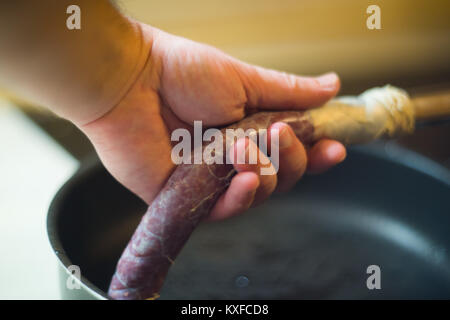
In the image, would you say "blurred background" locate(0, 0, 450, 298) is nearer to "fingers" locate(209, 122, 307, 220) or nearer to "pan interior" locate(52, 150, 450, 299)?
→ "pan interior" locate(52, 150, 450, 299)

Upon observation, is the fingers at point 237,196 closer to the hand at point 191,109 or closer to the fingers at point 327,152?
the hand at point 191,109

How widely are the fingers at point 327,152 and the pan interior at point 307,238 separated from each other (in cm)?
12

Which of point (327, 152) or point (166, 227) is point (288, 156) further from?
point (166, 227)

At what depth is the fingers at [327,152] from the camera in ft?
2.31

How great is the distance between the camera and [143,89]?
26.4 inches

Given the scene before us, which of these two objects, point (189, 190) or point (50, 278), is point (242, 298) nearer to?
point (189, 190)

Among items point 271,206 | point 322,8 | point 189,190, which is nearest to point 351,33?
point 322,8

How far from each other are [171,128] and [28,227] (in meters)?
0.29

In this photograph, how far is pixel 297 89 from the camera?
0.70m

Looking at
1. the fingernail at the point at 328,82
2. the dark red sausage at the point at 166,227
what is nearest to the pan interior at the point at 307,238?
the dark red sausage at the point at 166,227

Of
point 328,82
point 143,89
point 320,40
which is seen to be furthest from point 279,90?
point 320,40

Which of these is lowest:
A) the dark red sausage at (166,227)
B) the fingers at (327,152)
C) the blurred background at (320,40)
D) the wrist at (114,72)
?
the dark red sausage at (166,227)

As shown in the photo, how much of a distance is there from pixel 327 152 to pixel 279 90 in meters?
0.12

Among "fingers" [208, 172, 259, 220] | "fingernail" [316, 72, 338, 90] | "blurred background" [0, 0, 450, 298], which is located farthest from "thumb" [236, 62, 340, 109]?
"blurred background" [0, 0, 450, 298]
